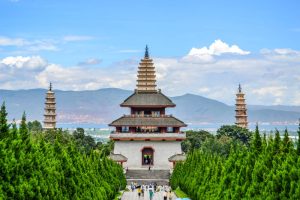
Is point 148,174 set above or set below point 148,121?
below

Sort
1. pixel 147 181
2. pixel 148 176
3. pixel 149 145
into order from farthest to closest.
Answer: pixel 149 145, pixel 148 176, pixel 147 181

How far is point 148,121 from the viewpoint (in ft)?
263

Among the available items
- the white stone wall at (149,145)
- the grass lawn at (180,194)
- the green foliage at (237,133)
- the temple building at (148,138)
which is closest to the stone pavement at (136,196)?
the grass lawn at (180,194)

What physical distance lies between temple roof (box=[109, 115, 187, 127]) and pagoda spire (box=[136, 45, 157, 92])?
7.38 m

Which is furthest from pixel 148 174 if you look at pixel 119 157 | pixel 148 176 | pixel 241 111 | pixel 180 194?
pixel 241 111

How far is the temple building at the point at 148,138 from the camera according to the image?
79.8m

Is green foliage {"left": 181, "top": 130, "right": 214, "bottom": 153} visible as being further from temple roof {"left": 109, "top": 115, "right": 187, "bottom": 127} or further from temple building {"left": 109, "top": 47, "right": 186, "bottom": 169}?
temple roof {"left": 109, "top": 115, "right": 187, "bottom": 127}

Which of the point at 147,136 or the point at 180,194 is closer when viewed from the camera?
the point at 180,194

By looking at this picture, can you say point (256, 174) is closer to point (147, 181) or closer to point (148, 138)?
point (147, 181)

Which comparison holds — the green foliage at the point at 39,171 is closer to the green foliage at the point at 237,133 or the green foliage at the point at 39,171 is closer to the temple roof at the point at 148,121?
the temple roof at the point at 148,121

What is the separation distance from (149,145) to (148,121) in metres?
3.14

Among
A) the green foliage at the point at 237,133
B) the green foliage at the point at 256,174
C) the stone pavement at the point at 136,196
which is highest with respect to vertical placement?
the green foliage at the point at 237,133

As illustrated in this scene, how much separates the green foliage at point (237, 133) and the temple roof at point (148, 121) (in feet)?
60.2

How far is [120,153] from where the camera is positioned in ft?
265
